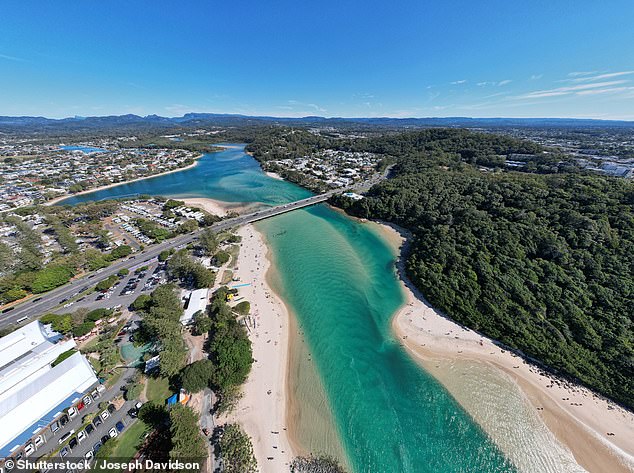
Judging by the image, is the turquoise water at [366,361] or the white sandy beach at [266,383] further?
the turquoise water at [366,361]

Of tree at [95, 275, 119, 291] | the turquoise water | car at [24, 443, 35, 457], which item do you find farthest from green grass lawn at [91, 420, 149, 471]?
tree at [95, 275, 119, 291]

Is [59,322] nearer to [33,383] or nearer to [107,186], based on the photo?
[33,383]

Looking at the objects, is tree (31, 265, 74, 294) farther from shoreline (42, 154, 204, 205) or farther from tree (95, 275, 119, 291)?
shoreline (42, 154, 204, 205)

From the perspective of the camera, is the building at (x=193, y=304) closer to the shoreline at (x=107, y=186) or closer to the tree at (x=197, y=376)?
the tree at (x=197, y=376)

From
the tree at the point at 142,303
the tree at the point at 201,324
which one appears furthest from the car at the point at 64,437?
the tree at the point at 142,303

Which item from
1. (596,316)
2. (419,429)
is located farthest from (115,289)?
(596,316)

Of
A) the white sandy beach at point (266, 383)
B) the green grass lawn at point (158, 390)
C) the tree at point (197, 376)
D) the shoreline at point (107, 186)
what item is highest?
the shoreline at point (107, 186)

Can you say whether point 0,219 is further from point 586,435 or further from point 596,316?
point 596,316
